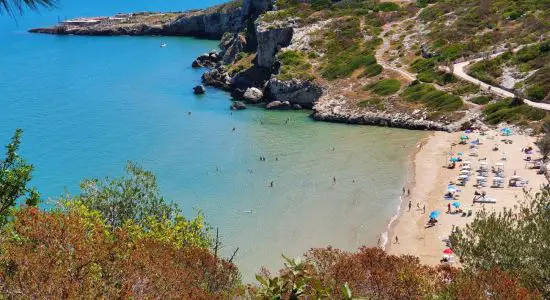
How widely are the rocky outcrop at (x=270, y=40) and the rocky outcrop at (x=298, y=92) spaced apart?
42.7 ft

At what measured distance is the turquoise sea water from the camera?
46.5 m

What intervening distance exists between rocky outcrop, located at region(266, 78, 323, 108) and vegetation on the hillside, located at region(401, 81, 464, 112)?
51.2 feet

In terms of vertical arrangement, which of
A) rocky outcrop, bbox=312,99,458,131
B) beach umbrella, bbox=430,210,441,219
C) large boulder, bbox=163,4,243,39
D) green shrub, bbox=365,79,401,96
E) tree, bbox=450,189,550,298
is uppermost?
tree, bbox=450,189,550,298

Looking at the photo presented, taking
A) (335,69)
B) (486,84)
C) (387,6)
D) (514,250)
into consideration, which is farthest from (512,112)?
(387,6)

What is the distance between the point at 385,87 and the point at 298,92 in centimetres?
1491

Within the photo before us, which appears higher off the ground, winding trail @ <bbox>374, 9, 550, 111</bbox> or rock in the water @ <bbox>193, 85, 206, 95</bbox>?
winding trail @ <bbox>374, 9, 550, 111</bbox>

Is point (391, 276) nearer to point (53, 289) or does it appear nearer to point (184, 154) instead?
point (53, 289)

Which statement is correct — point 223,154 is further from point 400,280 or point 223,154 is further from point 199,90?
point 400,280

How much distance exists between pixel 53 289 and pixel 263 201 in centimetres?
3863

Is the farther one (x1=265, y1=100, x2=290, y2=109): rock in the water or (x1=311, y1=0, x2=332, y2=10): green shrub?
(x1=311, y1=0, x2=332, y2=10): green shrub

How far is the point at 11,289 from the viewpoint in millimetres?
13789

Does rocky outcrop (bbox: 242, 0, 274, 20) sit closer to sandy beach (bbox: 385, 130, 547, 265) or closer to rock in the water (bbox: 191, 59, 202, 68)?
rock in the water (bbox: 191, 59, 202, 68)

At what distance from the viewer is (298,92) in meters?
91.8

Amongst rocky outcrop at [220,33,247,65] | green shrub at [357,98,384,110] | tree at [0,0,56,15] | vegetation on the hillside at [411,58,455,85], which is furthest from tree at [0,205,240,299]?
rocky outcrop at [220,33,247,65]
